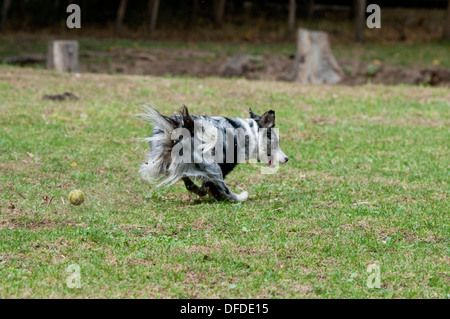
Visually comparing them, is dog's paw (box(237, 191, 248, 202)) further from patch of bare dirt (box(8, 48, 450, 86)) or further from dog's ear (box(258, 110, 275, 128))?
patch of bare dirt (box(8, 48, 450, 86))

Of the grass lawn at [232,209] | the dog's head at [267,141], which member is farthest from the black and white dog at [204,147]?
the grass lawn at [232,209]

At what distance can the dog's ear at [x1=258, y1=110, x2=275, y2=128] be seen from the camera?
8272 mm

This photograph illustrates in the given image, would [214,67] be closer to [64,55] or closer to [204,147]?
[64,55]

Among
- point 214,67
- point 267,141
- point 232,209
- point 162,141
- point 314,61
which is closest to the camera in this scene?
point 162,141

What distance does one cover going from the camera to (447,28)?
1082 inches

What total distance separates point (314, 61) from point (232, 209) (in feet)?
37.4

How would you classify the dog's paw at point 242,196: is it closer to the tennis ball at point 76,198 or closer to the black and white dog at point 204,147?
the black and white dog at point 204,147

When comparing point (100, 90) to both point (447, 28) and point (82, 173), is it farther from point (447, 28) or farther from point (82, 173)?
point (447, 28)

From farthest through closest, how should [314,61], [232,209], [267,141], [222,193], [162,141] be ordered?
[314,61] → [267,141] → [222,193] → [232,209] → [162,141]

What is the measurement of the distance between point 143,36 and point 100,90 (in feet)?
41.5

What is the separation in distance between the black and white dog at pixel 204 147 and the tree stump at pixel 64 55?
37.6ft

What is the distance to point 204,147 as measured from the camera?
7805 millimetres

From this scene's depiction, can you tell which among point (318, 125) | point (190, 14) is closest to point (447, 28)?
point (190, 14)

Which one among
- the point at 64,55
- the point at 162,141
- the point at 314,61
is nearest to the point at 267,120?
the point at 162,141
